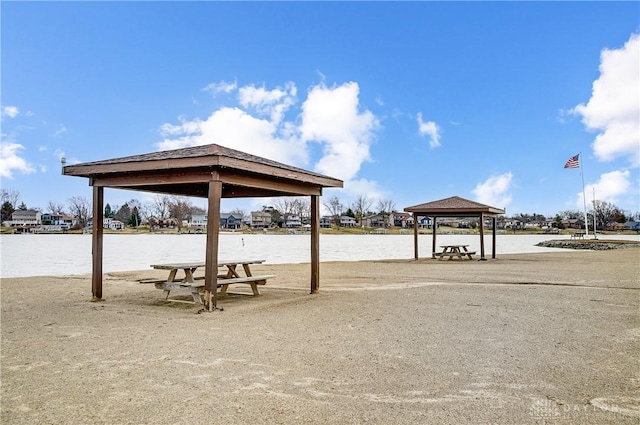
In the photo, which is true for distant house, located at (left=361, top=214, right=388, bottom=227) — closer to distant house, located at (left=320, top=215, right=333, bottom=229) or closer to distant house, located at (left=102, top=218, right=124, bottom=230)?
distant house, located at (left=320, top=215, right=333, bottom=229)

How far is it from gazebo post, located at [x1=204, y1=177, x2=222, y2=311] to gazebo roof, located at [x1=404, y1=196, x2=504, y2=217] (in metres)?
12.5

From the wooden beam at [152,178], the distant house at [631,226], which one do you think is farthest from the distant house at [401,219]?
the wooden beam at [152,178]

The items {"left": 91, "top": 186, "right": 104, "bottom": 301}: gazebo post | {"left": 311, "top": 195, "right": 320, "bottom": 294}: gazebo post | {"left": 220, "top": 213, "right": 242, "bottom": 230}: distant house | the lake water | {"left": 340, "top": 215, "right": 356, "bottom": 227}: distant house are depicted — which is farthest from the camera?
{"left": 220, "top": 213, "right": 242, "bottom": 230}: distant house

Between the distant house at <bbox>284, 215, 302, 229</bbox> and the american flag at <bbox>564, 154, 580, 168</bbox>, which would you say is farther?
the distant house at <bbox>284, 215, 302, 229</bbox>

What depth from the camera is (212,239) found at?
21.2ft

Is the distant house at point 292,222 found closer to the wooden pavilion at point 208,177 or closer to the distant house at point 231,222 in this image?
the distant house at point 231,222

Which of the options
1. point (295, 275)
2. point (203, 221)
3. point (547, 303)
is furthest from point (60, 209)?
point (547, 303)

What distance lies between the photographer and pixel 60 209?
354 ft

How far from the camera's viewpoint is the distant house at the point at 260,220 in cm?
10127

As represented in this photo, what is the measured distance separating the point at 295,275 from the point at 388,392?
9.07 m

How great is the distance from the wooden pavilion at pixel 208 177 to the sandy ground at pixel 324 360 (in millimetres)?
885

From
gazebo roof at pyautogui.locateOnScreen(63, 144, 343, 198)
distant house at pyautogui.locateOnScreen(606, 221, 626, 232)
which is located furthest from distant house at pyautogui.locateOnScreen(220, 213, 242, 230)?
gazebo roof at pyautogui.locateOnScreen(63, 144, 343, 198)

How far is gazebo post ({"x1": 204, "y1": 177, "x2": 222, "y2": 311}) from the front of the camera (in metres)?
6.40

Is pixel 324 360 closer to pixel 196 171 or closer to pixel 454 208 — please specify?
pixel 196 171
